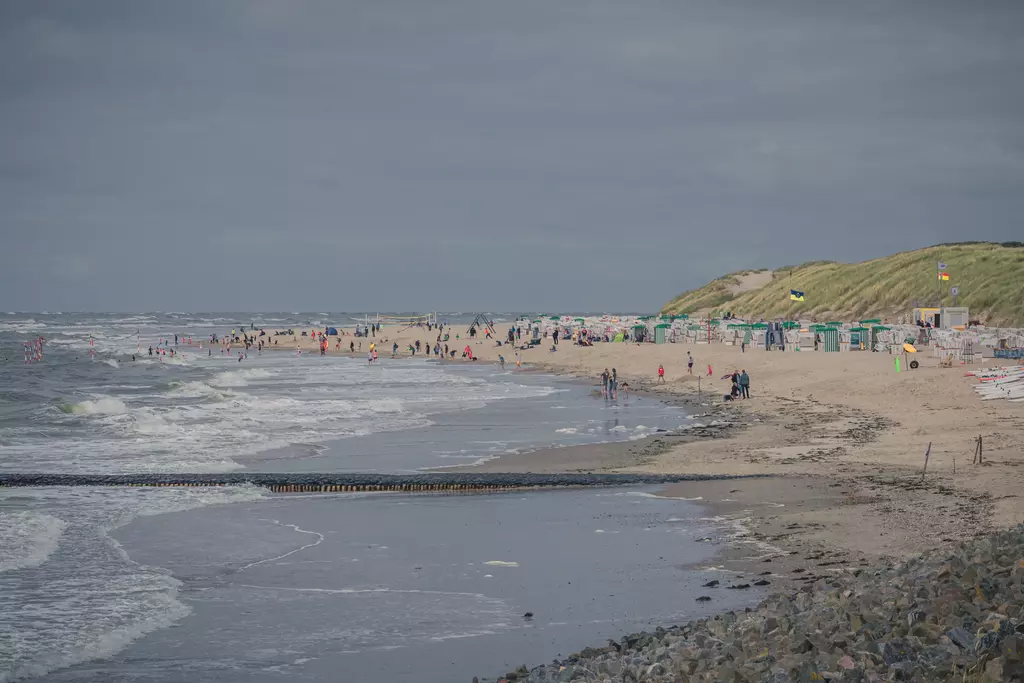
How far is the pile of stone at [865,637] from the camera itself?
7258 mm

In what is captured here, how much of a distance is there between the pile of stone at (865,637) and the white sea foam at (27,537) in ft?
30.6

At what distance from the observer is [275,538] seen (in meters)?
17.4

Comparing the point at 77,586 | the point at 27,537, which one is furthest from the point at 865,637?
the point at 27,537

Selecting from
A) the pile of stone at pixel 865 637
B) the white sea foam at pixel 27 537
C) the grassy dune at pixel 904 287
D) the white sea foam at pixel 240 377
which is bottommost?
the white sea foam at pixel 27 537

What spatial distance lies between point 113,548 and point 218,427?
64.6 ft

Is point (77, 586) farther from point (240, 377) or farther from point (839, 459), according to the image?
point (240, 377)

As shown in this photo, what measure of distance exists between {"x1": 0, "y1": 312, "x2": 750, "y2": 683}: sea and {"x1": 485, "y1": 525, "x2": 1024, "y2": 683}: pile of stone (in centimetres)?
162

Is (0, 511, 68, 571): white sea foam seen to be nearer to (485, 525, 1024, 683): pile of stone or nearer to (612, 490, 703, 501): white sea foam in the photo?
(485, 525, 1024, 683): pile of stone

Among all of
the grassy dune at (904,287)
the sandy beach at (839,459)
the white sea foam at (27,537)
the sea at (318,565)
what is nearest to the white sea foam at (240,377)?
the sandy beach at (839,459)

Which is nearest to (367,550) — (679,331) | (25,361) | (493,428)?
(493,428)

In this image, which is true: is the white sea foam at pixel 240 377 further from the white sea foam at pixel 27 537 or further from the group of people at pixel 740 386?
the white sea foam at pixel 27 537

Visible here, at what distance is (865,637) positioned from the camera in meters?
8.17

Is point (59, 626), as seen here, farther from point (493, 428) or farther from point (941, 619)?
point (493, 428)

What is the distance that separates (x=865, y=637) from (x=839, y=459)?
55.4 ft
